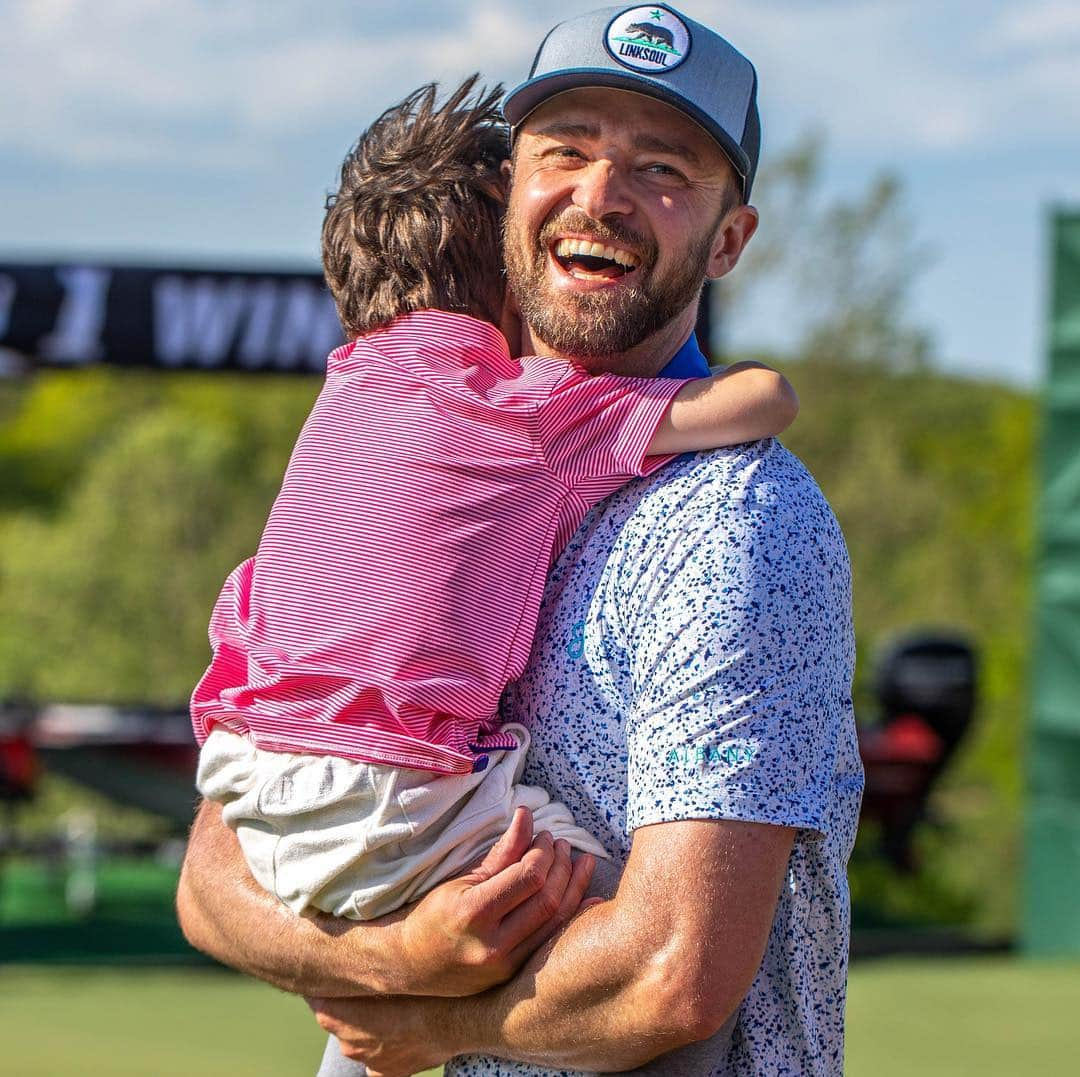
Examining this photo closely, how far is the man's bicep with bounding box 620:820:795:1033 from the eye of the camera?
4.91 ft

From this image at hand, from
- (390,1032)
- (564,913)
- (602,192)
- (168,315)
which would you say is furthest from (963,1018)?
(602,192)

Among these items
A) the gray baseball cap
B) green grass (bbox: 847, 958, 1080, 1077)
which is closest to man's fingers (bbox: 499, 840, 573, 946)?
the gray baseball cap

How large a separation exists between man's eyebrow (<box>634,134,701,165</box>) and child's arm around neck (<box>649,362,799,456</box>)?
0.24 m

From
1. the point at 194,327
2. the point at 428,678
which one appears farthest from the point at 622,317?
the point at 194,327

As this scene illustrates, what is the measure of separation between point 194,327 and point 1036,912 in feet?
13.8

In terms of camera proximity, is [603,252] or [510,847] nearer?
[510,847]

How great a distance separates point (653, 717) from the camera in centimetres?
155

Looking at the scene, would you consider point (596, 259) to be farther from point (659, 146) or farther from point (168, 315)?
point (168, 315)

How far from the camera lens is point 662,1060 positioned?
160cm

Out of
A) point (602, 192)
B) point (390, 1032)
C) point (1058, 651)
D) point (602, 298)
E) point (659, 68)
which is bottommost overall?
point (1058, 651)

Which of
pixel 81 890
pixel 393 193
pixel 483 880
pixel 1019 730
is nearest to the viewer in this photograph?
pixel 483 880

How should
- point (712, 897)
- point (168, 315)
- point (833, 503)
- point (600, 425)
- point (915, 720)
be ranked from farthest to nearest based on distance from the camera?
point (833, 503), point (915, 720), point (168, 315), point (600, 425), point (712, 897)

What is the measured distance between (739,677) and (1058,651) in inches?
241

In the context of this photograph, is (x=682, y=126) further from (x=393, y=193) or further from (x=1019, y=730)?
(x=1019, y=730)
